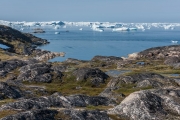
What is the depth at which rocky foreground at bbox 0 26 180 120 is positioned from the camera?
83.8 feet

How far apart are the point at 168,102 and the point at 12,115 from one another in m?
13.4

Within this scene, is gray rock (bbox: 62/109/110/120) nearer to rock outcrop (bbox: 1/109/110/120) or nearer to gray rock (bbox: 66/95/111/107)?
rock outcrop (bbox: 1/109/110/120)

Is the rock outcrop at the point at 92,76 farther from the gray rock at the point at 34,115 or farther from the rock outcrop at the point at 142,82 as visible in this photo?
the gray rock at the point at 34,115

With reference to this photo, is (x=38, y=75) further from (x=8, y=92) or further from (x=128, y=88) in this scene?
(x=8, y=92)

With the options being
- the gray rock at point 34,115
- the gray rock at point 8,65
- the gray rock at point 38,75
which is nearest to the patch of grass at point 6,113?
the gray rock at point 34,115

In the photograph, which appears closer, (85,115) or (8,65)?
(85,115)

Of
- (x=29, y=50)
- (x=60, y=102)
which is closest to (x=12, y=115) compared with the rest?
(x=60, y=102)

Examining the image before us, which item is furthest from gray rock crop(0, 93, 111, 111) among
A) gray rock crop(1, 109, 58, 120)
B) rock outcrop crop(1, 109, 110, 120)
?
rock outcrop crop(1, 109, 110, 120)

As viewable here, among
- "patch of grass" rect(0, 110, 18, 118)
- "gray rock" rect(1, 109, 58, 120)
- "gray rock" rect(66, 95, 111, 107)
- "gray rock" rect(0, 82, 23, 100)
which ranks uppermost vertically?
"gray rock" rect(1, 109, 58, 120)

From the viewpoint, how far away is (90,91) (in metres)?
66.1

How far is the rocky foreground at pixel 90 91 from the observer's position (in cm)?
2554

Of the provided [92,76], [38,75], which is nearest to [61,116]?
[92,76]

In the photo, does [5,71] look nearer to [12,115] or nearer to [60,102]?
[60,102]

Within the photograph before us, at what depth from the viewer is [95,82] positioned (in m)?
77.0
